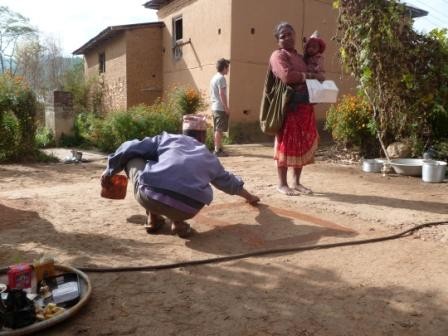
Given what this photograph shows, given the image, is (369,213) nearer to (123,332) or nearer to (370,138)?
(123,332)

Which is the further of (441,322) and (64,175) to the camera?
(64,175)

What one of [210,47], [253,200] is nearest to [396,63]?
[253,200]

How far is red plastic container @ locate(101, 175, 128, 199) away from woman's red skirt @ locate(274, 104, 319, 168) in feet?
6.18

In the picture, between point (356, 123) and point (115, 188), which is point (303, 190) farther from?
point (356, 123)

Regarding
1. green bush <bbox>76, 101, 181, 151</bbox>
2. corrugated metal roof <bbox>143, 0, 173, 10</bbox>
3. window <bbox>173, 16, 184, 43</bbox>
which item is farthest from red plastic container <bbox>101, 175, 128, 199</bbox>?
corrugated metal roof <bbox>143, 0, 173, 10</bbox>

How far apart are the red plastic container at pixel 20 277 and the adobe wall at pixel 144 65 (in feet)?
38.9

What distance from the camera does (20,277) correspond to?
2.20 meters

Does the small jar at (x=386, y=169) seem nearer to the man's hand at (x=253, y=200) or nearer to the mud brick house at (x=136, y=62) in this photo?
the man's hand at (x=253, y=200)

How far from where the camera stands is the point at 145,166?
321 centimetres

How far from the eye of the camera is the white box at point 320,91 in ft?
14.4

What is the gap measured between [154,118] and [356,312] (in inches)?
294

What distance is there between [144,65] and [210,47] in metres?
3.32

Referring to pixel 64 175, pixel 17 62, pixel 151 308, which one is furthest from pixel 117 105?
pixel 17 62

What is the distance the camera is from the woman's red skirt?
462 centimetres
